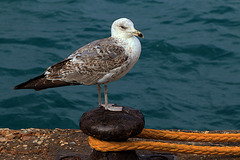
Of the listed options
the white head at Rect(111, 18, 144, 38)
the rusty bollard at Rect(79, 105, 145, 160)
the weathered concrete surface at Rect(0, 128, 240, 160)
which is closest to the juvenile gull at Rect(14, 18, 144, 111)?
the white head at Rect(111, 18, 144, 38)

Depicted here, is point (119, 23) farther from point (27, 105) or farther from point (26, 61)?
point (26, 61)

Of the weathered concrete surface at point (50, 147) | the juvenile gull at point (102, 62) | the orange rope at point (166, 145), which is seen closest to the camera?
the juvenile gull at point (102, 62)

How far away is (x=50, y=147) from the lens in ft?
17.3

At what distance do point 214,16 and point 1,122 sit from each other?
278 inches

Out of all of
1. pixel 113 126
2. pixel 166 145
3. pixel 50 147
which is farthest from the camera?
pixel 50 147

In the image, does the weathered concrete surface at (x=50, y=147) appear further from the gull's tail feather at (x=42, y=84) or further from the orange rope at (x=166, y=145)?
the gull's tail feather at (x=42, y=84)

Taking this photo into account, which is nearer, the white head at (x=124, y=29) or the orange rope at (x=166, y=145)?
the white head at (x=124, y=29)

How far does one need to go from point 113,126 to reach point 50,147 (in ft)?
4.60

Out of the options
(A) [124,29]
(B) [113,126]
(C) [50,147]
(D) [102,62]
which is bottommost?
(C) [50,147]

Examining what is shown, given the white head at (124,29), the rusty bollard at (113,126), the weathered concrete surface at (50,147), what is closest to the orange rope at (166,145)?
the rusty bollard at (113,126)

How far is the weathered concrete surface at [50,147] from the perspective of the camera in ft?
16.2

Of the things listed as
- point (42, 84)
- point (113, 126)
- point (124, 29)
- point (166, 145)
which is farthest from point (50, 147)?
point (124, 29)

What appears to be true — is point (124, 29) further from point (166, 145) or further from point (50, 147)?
point (50, 147)

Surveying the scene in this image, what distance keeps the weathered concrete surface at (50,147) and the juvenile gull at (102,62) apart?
109 centimetres
